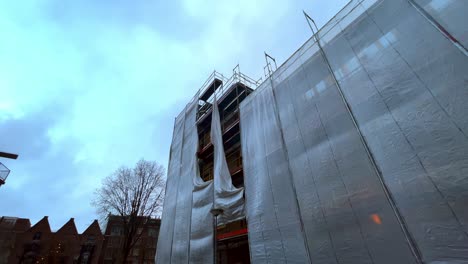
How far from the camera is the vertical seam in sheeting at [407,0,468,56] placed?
4.37m

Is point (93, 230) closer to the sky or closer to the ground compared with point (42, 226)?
closer to the ground

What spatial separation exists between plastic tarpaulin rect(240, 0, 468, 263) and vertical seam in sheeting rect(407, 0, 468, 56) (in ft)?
0.21

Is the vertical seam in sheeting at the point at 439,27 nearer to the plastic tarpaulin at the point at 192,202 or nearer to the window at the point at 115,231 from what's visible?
the plastic tarpaulin at the point at 192,202

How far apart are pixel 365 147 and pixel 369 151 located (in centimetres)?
15

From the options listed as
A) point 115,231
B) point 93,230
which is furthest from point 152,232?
point 93,230

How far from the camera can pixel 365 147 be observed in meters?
5.39

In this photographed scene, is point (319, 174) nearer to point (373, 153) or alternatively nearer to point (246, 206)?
point (373, 153)

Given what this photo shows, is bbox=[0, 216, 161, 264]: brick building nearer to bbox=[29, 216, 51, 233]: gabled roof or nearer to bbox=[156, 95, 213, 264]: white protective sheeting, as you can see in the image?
bbox=[29, 216, 51, 233]: gabled roof

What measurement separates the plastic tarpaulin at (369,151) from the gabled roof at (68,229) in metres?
40.8

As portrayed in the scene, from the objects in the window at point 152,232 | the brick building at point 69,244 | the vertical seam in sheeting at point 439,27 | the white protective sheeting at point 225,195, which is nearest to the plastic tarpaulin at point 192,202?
the white protective sheeting at point 225,195

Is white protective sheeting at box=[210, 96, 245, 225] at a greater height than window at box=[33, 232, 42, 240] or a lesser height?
lesser

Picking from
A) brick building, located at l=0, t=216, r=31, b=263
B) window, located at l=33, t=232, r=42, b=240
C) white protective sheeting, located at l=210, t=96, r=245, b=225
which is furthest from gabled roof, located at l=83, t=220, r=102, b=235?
white protective sheeting, located at l=210, t=96, r=245, b=225

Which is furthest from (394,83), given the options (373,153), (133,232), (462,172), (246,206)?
(133,232)

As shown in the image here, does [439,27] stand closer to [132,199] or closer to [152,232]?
[132,199]
